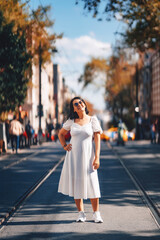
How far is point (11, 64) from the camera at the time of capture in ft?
72.5

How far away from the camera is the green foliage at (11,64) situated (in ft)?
72.0

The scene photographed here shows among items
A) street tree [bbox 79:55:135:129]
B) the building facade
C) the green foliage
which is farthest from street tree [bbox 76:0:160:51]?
the building facade

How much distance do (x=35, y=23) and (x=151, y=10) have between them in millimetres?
10244

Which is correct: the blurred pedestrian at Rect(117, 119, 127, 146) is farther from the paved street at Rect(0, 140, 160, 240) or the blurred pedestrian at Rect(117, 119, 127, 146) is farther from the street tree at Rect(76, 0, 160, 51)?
the paved street at Rect(0, 140, 160, 240)

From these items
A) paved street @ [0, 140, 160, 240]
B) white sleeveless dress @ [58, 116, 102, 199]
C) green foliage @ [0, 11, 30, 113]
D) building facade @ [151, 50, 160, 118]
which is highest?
building facade @ [151, 50, 160, 118]

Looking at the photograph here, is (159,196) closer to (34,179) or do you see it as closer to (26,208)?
(26,208)

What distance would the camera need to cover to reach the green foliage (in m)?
22.0

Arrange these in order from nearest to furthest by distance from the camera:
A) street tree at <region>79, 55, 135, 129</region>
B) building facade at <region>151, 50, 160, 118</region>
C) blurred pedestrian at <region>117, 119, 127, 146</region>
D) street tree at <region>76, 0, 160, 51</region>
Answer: street tree at <region>76, 0, 160, 51</region> → blurred pedestrian at <region>117, 119, 127, 146</region> → street tree at <region>79, 55, 135, 129</region> → building facade at <region>151, 50, 160, 118</region>

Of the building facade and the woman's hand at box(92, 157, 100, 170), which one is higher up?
the building facade

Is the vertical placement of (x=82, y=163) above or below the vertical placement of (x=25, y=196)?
above

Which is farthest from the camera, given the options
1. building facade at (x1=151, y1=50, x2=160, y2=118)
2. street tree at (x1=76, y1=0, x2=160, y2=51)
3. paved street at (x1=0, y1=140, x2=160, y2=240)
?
building facade at (x1=151, y1=50, x2=160, y2=118)

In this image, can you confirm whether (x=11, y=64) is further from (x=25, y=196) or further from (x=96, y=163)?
(x=96, y=163)

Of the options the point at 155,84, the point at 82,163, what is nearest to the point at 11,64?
the point at 82,163

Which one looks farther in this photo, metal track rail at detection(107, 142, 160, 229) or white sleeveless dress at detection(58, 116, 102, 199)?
metal track rail at detection(107, 142, 160, 229)
